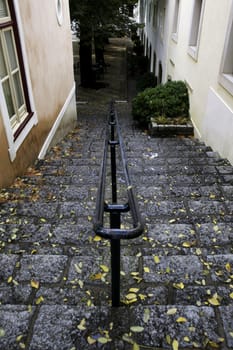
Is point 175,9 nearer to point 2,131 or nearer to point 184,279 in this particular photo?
point 2,131

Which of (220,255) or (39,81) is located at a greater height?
(39,81)

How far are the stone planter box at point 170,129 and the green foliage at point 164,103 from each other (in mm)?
426

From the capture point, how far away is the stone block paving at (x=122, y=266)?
4.86 feet

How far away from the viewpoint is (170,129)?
6.16 meters

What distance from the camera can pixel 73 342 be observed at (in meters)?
1.43

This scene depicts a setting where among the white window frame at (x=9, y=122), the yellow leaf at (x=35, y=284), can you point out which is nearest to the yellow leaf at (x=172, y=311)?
the yellow leaf at (x=35, y=284)

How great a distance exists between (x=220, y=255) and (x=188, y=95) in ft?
16.7

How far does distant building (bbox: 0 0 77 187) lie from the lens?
329cm

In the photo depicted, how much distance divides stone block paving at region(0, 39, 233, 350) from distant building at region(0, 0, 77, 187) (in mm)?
453

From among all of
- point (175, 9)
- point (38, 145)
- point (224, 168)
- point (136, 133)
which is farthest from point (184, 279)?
point (175, 9)

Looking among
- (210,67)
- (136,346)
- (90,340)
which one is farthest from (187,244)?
(210,67)

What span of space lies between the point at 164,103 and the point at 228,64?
2343mm

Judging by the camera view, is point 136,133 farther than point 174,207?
Yes

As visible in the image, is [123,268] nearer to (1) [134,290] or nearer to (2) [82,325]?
(1) [134,290]
